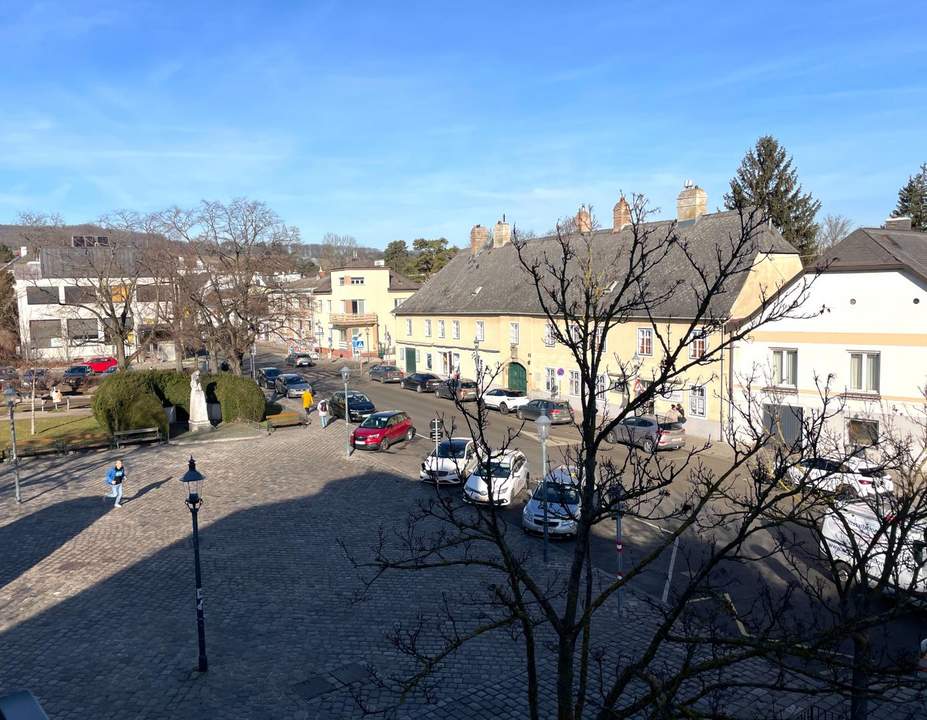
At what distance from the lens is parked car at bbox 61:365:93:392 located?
1839 inches

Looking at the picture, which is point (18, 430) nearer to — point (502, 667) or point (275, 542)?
point (275, 542)

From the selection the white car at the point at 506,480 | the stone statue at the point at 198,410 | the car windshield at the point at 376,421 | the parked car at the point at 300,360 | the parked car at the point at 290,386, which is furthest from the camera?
the parked car at the point at 300,360

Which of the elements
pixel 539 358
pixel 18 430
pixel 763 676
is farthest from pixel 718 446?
pixel 18 430

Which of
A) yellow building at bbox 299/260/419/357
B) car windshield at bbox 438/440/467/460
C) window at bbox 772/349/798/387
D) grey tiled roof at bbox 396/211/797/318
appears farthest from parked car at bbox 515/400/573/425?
yellow building at bbox 299/260/419/357

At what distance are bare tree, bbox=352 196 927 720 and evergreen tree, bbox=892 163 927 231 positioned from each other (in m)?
31.3

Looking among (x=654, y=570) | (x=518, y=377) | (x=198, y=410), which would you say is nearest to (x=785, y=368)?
(x=654, y=570)

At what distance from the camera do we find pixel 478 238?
178ft

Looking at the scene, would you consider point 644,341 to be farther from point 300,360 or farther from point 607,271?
point 300,360

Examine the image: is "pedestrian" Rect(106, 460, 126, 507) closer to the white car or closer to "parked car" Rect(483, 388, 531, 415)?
the white car

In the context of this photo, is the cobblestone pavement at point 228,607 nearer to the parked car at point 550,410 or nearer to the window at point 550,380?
the parked car at point 550,410

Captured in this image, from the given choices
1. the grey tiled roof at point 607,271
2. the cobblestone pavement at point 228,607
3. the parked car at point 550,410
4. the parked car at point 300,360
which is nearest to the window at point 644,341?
the grey tiled roof at point 607,271

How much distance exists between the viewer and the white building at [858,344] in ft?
83.6

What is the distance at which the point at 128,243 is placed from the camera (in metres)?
49.5

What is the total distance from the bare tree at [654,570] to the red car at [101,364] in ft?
129
